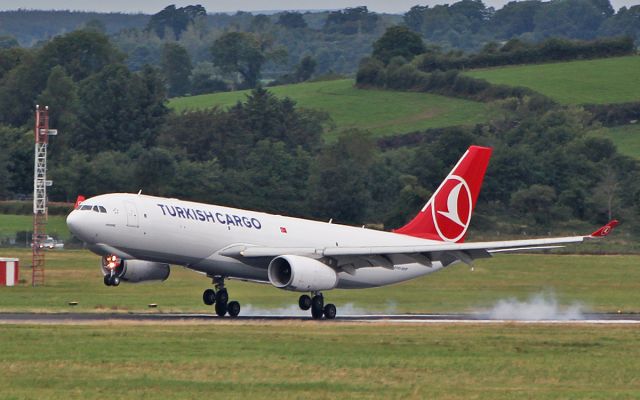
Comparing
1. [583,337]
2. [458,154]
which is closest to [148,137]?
[458,154]

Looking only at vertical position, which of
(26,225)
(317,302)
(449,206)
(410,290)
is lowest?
(26,225)

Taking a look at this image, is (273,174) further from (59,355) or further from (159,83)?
(59,355)

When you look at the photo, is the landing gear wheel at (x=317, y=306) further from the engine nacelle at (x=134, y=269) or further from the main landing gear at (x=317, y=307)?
the engine nacelle at (x=134, y=269)

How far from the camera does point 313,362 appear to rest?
36.4 metres

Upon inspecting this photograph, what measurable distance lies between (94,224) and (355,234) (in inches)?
454

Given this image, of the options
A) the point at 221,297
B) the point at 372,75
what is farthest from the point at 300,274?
the point at 372,75

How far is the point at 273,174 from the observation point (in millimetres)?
103312

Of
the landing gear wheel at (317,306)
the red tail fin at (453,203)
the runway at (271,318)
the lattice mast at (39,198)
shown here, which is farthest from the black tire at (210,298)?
the lattice mast at (39,198)

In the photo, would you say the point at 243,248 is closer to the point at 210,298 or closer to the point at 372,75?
the point at 210,298

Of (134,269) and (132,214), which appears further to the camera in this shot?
(134,269)

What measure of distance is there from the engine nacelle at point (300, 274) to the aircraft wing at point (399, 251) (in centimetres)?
53

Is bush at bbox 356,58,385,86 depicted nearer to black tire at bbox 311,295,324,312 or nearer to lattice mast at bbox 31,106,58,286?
lattice mast at bbox 31,106,58,286

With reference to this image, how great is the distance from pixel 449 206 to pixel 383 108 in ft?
371

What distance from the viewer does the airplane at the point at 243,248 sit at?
5116cm
